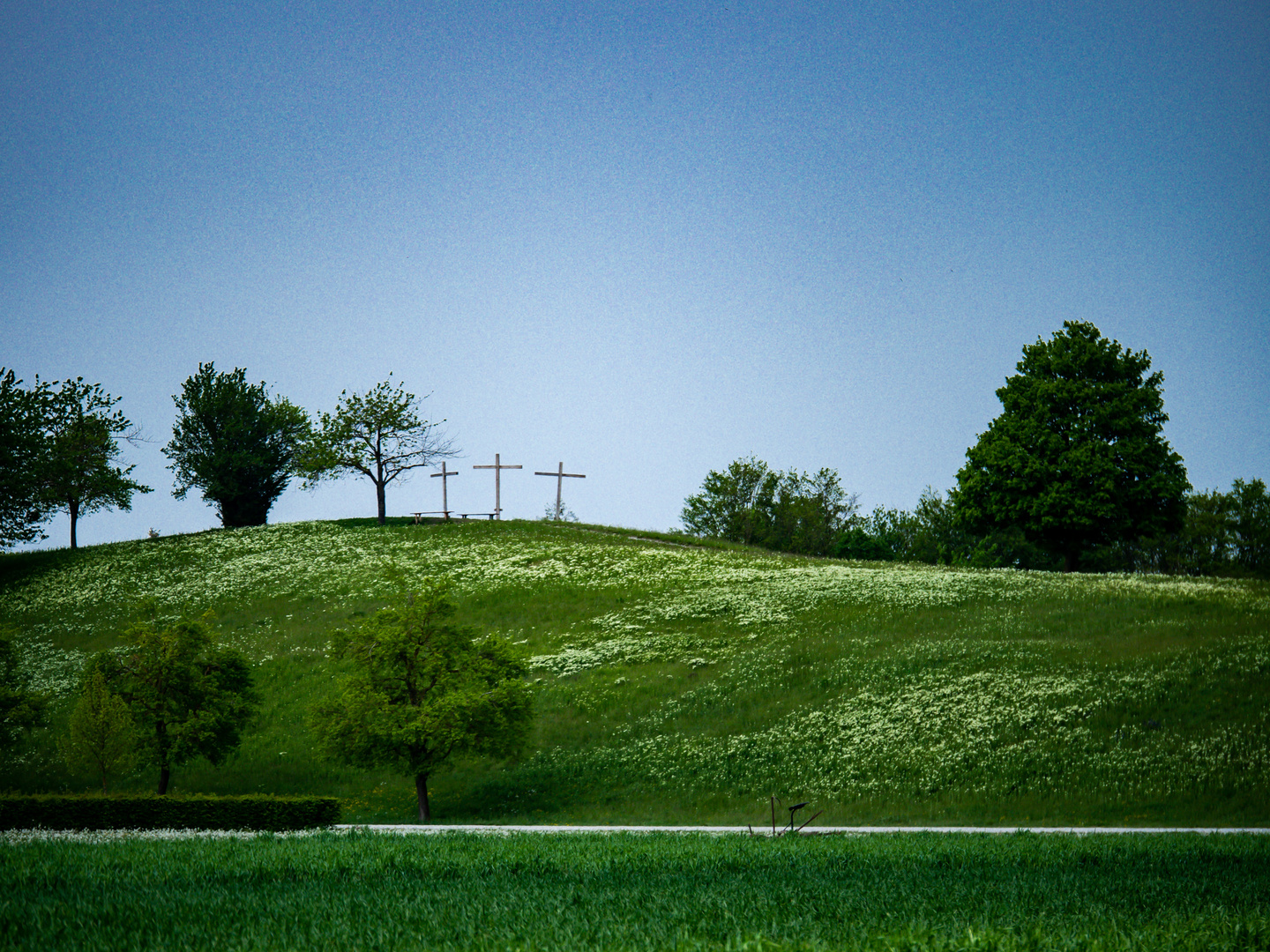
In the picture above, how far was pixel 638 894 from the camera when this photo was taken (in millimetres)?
11266

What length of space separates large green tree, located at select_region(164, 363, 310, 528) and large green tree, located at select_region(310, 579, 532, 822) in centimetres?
6350

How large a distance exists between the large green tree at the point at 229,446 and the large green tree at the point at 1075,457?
6557 cm

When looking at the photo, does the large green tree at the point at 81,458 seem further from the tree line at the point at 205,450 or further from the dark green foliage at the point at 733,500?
the dark green foliage at the point at 733,500

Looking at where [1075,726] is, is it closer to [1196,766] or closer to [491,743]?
[1196,766]

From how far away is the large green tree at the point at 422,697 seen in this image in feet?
96.2

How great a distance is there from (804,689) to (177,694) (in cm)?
2440

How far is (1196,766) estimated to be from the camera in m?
26.9

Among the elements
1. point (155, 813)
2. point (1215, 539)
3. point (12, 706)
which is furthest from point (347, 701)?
point (1215, 539)

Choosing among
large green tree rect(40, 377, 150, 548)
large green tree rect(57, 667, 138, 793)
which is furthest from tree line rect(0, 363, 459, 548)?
large green tree rect(57, 667, 138, 793)

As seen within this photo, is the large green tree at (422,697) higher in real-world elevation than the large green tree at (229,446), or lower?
lower

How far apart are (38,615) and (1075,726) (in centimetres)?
6241

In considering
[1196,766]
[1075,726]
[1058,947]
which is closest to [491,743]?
[1075,726]

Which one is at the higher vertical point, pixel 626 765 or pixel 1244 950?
pixel 1244 950

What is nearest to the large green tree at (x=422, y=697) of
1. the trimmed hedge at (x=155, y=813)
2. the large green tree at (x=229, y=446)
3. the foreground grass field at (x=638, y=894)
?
the trimmed hedge at (x=155, y=813)
